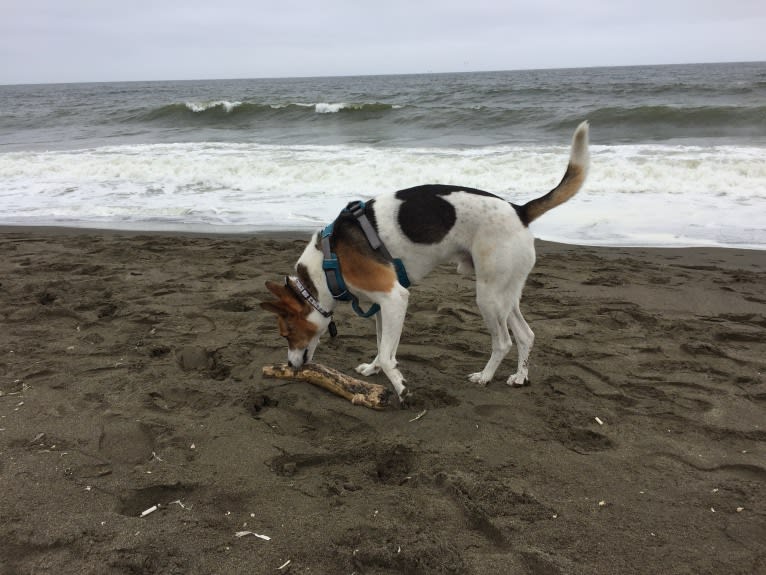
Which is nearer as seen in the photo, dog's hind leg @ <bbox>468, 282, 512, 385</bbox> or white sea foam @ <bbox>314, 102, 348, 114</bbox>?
dog's hind leg @ <bbox>468, 282, 512, 385</bbox>

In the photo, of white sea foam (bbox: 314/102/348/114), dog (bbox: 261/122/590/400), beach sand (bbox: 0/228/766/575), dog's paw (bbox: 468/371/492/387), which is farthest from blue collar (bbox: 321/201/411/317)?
white sea foam (bbox: 314/102/348/114)

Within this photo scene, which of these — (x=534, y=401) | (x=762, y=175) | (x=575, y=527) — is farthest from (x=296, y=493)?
(x=762, y=175)

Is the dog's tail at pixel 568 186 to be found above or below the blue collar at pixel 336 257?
above

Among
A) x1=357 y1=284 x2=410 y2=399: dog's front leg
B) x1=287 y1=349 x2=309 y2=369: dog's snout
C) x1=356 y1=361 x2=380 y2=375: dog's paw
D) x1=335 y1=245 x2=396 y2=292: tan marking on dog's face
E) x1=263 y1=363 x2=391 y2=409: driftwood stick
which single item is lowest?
x1=356 y1=361 x2=380 y2=375: dog's paw

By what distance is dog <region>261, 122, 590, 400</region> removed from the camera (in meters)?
3.63

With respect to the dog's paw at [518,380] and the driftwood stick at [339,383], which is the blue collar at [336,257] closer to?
the driftwood stick at [339,383]

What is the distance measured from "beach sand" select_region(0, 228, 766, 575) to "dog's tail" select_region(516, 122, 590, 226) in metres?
1.32

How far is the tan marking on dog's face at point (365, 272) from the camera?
361 cm

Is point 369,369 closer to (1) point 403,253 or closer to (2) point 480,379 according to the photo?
(2) point 480,379

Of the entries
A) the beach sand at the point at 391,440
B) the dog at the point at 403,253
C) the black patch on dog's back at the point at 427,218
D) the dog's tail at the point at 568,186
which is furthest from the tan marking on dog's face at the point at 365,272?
the dog's tail at the point at 568,186

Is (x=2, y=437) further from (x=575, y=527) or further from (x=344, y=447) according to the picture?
(x=575, y=527)

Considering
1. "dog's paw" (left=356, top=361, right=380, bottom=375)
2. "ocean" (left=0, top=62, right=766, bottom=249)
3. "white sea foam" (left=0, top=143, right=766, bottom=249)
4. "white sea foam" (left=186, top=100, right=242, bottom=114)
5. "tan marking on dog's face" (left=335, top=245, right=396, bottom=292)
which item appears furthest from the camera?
"white sea foam" (left=186, top=100, right=242, bottom=114)

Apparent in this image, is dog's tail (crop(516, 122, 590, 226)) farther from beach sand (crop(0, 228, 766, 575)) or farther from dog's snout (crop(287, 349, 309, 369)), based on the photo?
dog's snout (crop(287, 349, 309, 369))

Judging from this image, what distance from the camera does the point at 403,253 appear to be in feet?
12.4
